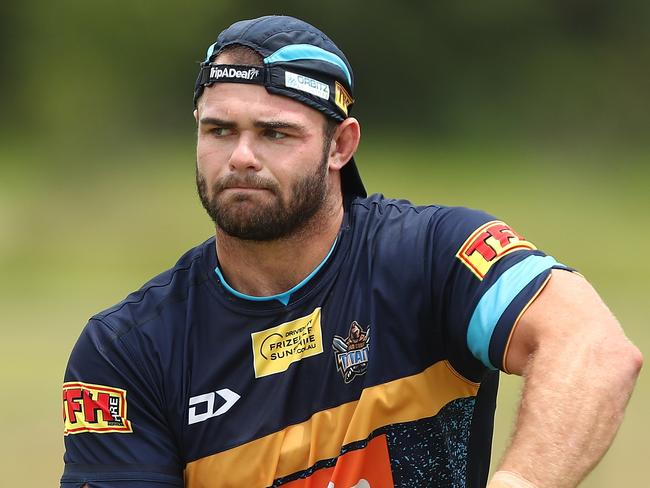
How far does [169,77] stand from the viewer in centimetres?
2177

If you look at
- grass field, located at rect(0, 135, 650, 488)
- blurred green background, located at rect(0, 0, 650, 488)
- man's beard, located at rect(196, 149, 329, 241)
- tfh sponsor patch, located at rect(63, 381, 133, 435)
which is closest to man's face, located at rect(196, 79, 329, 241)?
man's beard, located at rect(196, 149, 329, 241)

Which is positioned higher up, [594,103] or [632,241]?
[594,103]

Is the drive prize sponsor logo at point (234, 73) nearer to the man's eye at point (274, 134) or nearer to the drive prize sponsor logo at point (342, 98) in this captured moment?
the man's eye at point (274, 134)

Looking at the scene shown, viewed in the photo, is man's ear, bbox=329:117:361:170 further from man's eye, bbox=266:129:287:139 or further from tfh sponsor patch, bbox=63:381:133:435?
tfh sponsor patch, bbox=63:381:133:435

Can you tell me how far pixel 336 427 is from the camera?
379cm

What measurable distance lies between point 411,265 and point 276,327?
0.47 metres

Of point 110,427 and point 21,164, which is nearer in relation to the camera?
point 110,427

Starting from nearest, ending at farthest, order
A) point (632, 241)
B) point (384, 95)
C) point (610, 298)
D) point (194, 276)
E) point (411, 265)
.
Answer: point (411, 265) → point (194, 276) → point (610, 298) → point (632, 241) → point (384, 95)

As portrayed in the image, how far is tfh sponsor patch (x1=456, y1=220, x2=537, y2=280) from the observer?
3.58 meters

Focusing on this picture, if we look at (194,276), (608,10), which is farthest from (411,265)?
(608,10)

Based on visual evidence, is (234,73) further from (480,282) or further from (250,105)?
(480,282)

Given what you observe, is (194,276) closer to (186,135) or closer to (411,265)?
(411,265)

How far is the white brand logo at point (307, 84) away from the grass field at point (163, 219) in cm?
551

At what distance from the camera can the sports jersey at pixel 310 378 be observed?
148 inches
